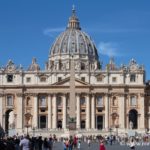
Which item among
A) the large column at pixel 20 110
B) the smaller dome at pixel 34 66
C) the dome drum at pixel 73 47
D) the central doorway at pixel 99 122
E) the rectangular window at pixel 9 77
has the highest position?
the dome drum at pixel 73 47

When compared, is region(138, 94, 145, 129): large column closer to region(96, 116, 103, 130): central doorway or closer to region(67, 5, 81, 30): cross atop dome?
region(96, 116, 103, 130): central doorway

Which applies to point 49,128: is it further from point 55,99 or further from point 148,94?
point 148,94

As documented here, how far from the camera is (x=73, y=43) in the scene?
139000 millimetres

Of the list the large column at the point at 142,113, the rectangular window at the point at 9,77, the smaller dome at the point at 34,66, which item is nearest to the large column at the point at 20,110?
the rectangular window at the point at 9,77

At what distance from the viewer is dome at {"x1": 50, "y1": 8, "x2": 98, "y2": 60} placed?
13700 centimetres

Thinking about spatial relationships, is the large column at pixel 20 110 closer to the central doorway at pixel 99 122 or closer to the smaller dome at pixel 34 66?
the smaller dome at pixel 34 66

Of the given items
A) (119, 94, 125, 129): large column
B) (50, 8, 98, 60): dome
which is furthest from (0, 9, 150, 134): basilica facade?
(50, 8, 98, 60): dome

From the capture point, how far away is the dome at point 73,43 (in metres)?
137

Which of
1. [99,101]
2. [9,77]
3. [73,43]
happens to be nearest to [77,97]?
[99,101]

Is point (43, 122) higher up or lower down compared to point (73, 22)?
lower down

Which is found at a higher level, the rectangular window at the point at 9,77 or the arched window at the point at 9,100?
the rectangular window at the point at 9,77

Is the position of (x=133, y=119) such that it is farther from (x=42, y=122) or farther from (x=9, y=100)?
(x=9, y=100)

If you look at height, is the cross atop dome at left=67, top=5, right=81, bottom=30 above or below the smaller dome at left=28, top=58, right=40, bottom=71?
above

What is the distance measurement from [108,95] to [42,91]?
39.7ft
